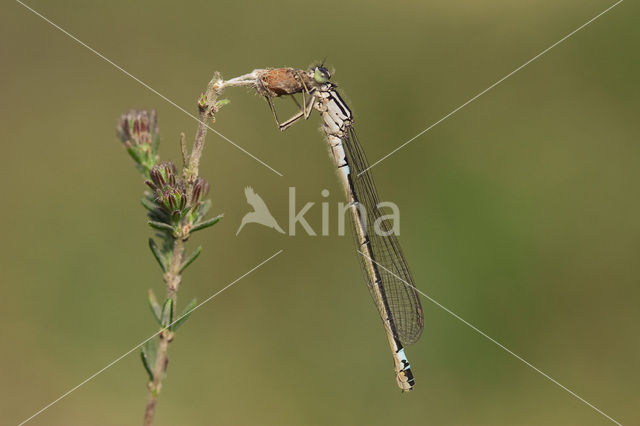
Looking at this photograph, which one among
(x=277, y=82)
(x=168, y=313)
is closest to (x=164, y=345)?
(x=168, y=313)

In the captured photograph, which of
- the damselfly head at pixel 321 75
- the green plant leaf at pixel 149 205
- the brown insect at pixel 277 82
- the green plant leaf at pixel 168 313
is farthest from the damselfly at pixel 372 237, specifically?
the green plant leaf at pixel 168 313

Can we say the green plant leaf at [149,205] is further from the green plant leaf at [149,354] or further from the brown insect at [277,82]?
the brown insect at [277,82]

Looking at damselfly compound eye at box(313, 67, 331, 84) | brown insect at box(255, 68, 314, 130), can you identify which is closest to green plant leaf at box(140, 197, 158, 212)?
brown insect at box(255, 68, 314, 130)

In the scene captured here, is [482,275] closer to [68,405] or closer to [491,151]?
[491,151]

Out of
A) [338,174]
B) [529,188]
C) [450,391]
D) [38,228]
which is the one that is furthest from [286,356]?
[529,188]

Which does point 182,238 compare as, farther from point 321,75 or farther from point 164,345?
point 321,75
